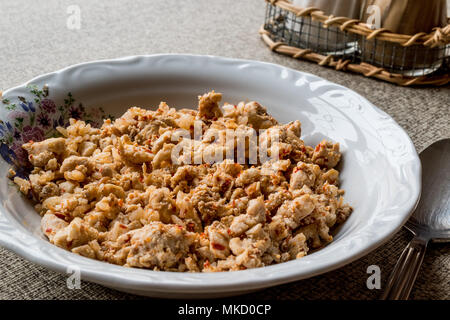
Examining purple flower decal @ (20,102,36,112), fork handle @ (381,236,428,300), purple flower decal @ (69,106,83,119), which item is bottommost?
fork handle @ (381,236,428,300)

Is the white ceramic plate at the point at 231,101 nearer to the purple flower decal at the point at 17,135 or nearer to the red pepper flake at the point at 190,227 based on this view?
the purple flower decal at the point at 17,135

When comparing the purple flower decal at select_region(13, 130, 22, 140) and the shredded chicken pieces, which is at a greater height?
the purple flower decal at select_region(13, 130, 22, 140)

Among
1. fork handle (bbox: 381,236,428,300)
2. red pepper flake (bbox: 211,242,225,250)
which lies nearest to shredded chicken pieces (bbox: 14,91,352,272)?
red pepper flake (bbox: 211,242,225,250)

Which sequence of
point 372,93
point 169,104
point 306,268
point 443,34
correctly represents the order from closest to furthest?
point 306,268 → point 169,104 → point 443,34 → point 372,93

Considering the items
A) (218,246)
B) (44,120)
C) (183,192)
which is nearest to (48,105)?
(44,120)

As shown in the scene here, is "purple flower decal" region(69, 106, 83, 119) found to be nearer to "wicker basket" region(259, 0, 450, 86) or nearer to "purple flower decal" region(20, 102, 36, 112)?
"purple flower decal" region(20, 102, 36, 112)

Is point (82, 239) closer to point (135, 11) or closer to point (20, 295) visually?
point (20, 295)
